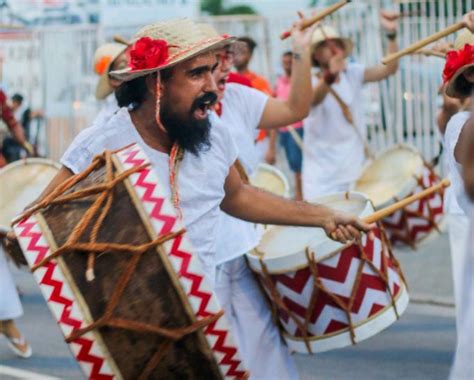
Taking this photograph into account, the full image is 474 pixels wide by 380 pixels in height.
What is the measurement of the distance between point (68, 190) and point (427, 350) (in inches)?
157

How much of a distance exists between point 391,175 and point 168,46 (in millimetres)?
3712

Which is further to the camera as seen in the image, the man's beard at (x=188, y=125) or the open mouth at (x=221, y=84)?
the open mouth at (x=221, y=84)

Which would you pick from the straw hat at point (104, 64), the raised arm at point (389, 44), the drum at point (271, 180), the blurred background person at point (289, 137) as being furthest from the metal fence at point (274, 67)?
the drum at point (271, 180)

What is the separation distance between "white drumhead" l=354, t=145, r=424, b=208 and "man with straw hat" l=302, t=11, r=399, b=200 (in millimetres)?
806

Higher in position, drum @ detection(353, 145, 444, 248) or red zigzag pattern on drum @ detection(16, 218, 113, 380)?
red zigzag pattern on drum @ detection(16, 218, 113, 380)

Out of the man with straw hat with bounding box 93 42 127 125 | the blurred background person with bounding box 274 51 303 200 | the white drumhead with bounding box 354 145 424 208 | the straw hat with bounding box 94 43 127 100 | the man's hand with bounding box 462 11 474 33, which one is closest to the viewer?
the man's hand with bounding box 462 11 474 33

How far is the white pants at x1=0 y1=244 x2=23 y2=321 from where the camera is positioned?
711 centimetres

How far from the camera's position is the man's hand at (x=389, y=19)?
8.01m

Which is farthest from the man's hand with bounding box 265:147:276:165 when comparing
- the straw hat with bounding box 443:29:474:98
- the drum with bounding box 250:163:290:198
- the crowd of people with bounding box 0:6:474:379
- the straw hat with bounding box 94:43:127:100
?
the straw hat with bounding box 443:29:474:98

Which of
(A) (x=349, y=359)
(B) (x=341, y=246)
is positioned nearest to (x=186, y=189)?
(B) (x=341, y=246)

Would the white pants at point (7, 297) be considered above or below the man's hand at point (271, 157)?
above

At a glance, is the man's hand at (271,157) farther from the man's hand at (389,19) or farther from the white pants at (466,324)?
the white pants at (466,324)

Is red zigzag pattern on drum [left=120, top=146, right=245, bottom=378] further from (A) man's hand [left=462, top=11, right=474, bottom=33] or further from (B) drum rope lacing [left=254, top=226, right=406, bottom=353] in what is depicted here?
(A) man's hand [left=462, top=11, right=474, bottom=33]

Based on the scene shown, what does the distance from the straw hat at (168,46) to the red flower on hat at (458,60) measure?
833 mm
